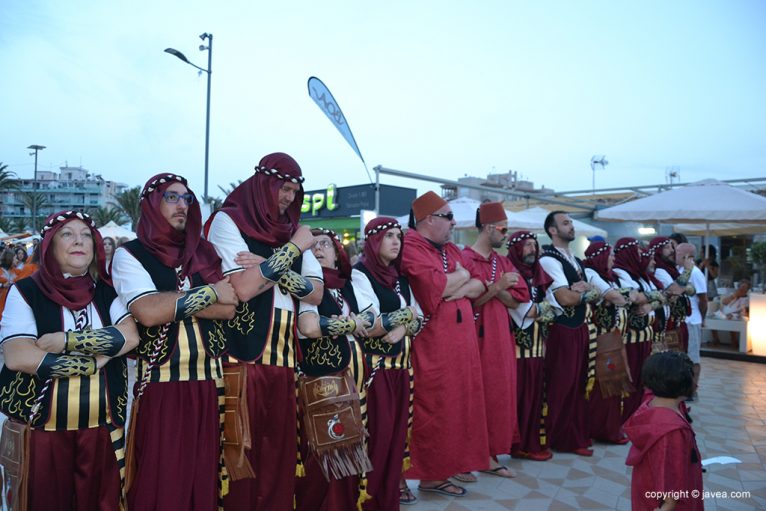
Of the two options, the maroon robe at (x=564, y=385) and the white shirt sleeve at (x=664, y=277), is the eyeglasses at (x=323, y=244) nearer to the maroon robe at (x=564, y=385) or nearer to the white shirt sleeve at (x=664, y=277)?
the maroon robe at (x=564, y=385)

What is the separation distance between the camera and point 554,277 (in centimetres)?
485

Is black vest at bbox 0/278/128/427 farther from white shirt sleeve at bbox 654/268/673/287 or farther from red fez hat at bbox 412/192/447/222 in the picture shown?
white shirt sleeve at bbox 654/268/673/287

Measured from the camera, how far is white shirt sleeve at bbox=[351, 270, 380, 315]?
3.51 metres

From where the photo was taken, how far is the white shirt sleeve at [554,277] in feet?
15.9

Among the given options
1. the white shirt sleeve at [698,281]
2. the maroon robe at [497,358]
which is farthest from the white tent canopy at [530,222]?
the maroon robe at [497,358]

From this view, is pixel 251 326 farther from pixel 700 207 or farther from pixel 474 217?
pixel 474 217

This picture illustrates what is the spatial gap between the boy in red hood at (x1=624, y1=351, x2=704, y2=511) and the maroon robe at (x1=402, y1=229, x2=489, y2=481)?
1.47 meters

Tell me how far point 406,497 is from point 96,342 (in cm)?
243

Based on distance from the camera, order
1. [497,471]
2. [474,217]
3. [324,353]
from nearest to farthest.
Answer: [324,353], [497,471], [474,217]

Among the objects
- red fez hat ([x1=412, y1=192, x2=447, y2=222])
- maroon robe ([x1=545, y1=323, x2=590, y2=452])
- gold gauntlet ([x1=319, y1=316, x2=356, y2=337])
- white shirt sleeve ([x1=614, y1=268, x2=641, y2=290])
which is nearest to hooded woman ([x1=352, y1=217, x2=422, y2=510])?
gold gauntlet ([x1=319, y1=316, x2=356, y2=337])

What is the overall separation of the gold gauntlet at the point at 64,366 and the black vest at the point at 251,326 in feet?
1.96

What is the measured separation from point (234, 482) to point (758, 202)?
806 centimetres

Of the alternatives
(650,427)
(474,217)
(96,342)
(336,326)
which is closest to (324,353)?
(336,326)

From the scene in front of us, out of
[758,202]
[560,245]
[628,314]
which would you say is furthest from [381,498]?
[758,202]
